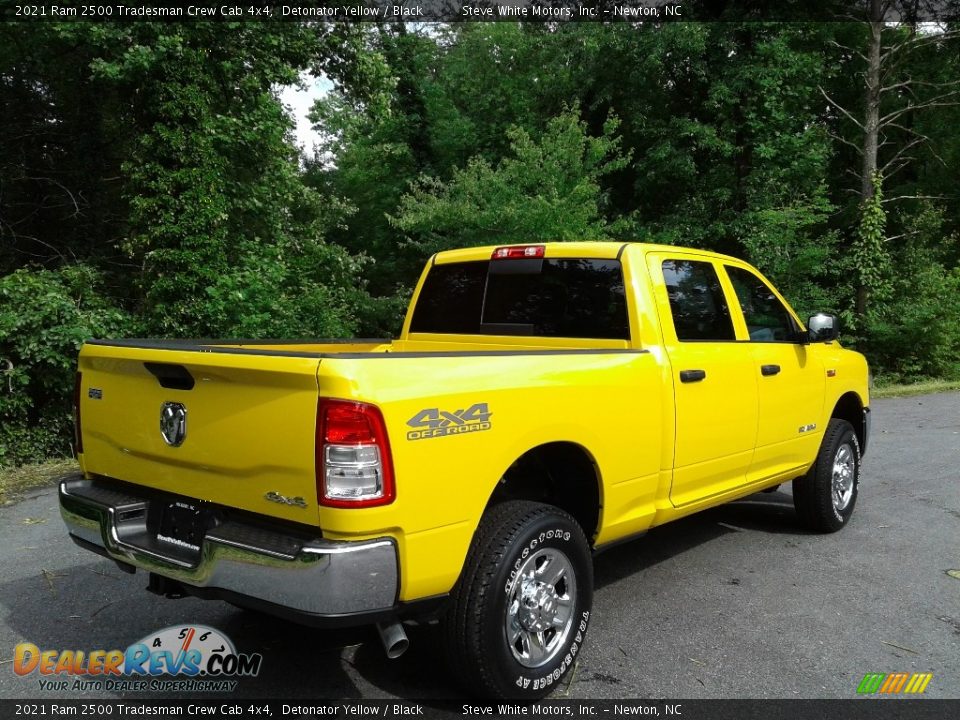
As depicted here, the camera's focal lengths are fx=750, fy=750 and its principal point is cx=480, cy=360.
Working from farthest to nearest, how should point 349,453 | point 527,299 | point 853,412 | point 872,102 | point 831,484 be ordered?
point 872,102 < point 853,412 < point 831,484 < point 527,299 < point 349,453

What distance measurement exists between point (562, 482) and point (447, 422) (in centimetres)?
111

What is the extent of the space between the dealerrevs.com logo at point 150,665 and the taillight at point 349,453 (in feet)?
4.63

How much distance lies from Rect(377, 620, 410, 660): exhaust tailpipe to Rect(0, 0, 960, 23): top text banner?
10882mm

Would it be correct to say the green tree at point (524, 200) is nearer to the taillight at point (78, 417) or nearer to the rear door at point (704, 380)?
the rear door at point (704, 380)

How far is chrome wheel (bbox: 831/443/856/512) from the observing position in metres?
5.63

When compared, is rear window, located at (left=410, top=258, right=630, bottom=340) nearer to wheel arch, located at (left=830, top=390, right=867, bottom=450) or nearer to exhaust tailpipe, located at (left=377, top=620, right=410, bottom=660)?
exhaust tailpipe, located at (left=377, top=620, right=410, bottom=660)

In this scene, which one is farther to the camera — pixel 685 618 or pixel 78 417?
pixel 685 618

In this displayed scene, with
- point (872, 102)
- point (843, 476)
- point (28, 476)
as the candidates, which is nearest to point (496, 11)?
point (872, 102)

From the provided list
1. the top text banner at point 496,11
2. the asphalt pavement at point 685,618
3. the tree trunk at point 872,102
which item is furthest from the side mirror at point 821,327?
the tree trunk at point 872,102

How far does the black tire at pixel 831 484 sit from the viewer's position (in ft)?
17.8

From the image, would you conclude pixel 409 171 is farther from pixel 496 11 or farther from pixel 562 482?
pixel 562 482

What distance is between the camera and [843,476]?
18.8 ft

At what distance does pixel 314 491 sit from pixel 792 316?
154 inches

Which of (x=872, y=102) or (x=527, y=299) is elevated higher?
(x=872, y=102)
